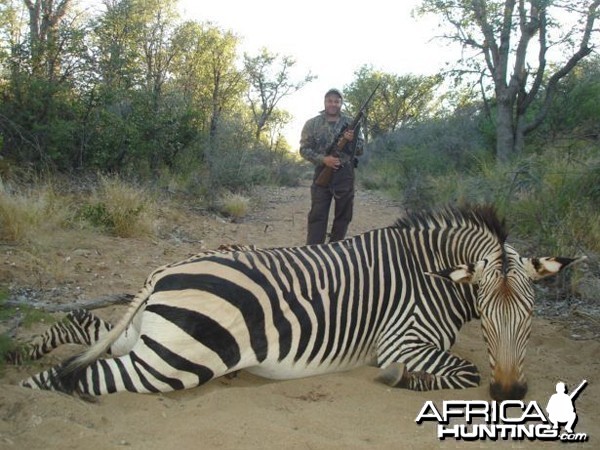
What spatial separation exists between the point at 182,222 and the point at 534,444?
23.7 feet

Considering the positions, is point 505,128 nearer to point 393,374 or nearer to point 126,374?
point 393,374

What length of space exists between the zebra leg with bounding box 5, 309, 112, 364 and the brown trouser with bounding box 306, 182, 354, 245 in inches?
130

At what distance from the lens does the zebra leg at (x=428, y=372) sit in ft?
11.5

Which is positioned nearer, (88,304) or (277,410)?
(277,410)

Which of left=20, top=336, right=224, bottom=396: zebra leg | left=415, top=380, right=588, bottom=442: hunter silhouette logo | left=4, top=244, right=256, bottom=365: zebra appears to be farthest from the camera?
left=4, top=244, right=256, bottom=365: zebra

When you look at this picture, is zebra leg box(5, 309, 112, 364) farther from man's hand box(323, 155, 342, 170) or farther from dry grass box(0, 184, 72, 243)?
man's hand box(323, 155, 342, 170)

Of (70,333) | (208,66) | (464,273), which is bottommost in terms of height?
(70,333)

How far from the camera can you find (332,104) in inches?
263

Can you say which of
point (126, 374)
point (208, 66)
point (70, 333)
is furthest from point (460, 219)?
point (208, 66)

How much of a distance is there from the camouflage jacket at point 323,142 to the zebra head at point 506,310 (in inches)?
136

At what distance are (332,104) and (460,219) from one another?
120 inches

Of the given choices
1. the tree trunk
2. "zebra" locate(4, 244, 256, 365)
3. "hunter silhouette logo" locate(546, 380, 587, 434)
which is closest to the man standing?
"zebra" locate(4, 244, 256, 365)

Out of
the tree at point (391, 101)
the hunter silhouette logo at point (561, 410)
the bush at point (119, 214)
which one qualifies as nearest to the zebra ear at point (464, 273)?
the hunter silhouette logo at point (561, 410)

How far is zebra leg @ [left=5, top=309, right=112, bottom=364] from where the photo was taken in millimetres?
3734
